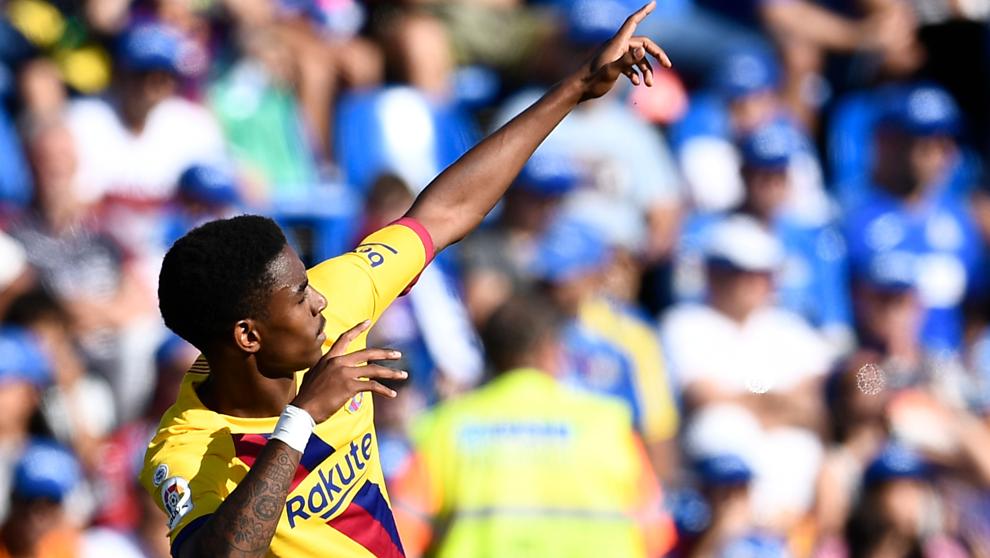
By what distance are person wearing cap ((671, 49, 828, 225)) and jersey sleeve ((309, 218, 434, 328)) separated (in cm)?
467

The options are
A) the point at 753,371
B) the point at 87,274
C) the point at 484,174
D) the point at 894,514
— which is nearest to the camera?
the point at 484,174

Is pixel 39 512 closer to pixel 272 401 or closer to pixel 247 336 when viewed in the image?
pixel 272 401

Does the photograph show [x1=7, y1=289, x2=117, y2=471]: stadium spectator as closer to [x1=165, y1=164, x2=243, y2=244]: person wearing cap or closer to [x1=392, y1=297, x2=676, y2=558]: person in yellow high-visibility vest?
[x1=165, y1=164, x2=243, y2=244]: person wearing cap

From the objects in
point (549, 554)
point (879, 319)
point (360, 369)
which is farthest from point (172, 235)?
point (360, 369)

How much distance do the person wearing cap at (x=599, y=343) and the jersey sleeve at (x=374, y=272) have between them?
9.45 ft

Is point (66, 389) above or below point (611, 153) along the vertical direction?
above

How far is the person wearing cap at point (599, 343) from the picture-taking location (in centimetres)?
729

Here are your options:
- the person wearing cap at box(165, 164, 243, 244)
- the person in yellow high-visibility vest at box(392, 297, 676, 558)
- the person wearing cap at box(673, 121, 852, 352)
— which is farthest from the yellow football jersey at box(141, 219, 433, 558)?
the person wearing cap at box(673, 121, 852, 352)

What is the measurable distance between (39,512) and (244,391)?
2.90 m

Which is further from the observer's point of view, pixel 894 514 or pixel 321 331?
pixel 894 514

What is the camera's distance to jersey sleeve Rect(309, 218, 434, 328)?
13.5 ft

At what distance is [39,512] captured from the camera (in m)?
6.42

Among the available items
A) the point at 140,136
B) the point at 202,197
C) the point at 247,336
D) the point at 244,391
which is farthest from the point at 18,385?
the point at 247,336

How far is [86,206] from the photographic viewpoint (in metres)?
7.73
